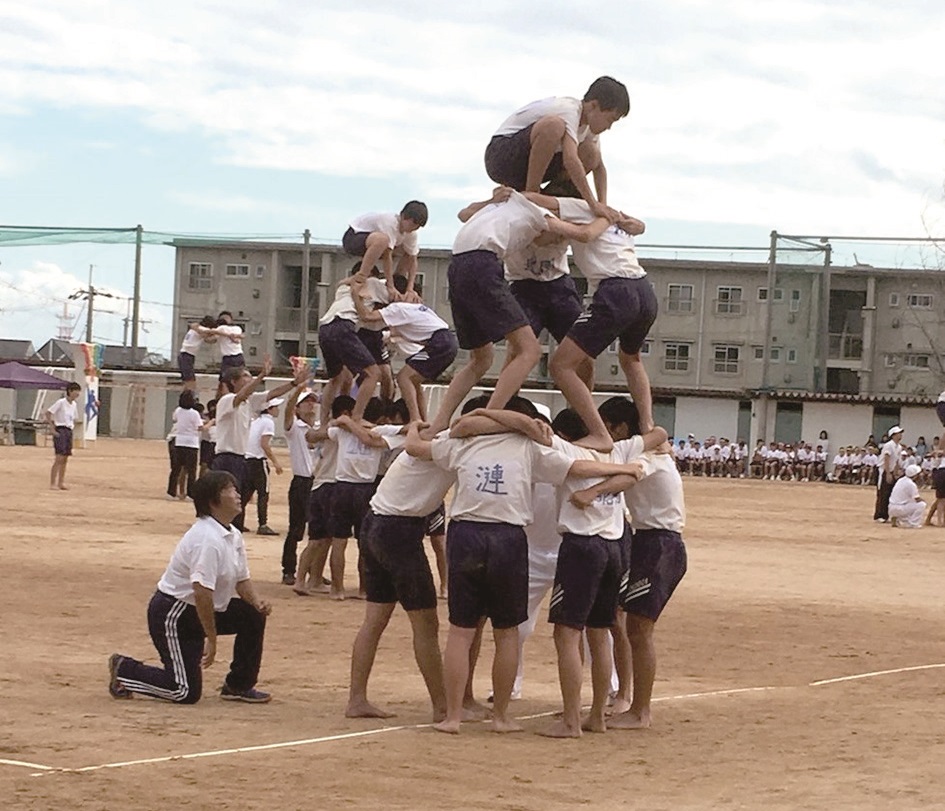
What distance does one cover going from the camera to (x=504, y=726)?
9766mm

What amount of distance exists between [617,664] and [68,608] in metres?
6.04

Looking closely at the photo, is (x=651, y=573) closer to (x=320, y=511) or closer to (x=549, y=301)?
(x=549, y=301)

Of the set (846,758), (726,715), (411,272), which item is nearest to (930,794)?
(846,758)

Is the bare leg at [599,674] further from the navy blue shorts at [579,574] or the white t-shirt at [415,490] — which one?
the white t-shirt at [415,490]

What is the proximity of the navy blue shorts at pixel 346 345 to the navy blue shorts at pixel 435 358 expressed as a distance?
5.46ft

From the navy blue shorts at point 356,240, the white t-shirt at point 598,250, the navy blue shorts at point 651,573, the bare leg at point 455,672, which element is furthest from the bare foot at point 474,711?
the navy blue shorts at point 356,240

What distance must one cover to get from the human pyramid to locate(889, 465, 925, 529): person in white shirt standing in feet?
80.4

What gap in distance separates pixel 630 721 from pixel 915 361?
7657 cm

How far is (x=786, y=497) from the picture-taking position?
47781 mm

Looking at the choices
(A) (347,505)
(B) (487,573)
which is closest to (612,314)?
(B) (487,573)

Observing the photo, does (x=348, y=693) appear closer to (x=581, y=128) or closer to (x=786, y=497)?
(x=581, y=128)

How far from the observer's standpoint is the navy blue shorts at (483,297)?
10242mm

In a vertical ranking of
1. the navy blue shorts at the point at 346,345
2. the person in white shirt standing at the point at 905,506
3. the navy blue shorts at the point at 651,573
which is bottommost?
the person in white shirt standing at the point at 905,506

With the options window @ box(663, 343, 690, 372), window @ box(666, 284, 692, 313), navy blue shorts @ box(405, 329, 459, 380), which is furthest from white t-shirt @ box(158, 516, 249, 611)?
window @ box(663, 343, 690, 372)
